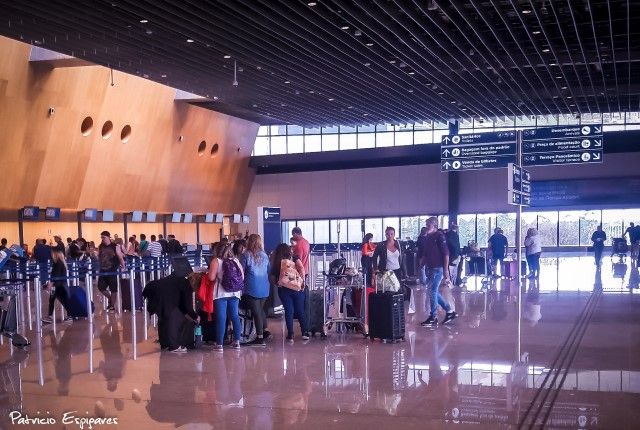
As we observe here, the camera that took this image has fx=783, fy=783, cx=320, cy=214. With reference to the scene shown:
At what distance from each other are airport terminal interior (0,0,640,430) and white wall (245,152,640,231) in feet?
0.47

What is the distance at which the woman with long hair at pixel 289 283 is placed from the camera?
35.8 ft

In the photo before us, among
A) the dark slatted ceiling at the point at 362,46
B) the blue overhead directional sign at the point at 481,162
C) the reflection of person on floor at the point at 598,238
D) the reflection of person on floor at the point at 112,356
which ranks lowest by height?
the reflection of person on floor at the point at 112,356

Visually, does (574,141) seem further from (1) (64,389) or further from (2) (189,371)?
(1) (64,389)

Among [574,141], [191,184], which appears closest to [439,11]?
[574,141]

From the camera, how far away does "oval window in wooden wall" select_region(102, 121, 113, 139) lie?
27859 millimetres

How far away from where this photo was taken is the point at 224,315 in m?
10.4

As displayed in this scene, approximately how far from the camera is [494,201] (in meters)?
37.1

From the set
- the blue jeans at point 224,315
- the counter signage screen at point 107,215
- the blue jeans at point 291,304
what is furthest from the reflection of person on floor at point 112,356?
the counter signage screen at point 107,215

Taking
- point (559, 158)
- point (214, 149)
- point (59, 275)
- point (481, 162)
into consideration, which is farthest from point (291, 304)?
point (214, 149)

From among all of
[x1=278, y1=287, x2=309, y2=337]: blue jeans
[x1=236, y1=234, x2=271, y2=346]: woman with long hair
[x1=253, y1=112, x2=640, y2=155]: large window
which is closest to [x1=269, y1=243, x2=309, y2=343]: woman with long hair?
[x1=278, y1=287, x2=309, y2=337]: blue jeans

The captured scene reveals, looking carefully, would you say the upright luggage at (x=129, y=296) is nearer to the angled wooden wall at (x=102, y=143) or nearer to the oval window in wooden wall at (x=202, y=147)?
the angled wooden wall at (x=102, y=143)

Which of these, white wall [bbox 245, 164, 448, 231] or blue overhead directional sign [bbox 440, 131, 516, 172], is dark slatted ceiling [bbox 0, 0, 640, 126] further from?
white wall [bbox 245, 164, 448, 231]

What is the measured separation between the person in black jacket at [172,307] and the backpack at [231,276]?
1.76 feet

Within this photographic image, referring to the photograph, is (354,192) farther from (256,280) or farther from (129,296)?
(256,280)
